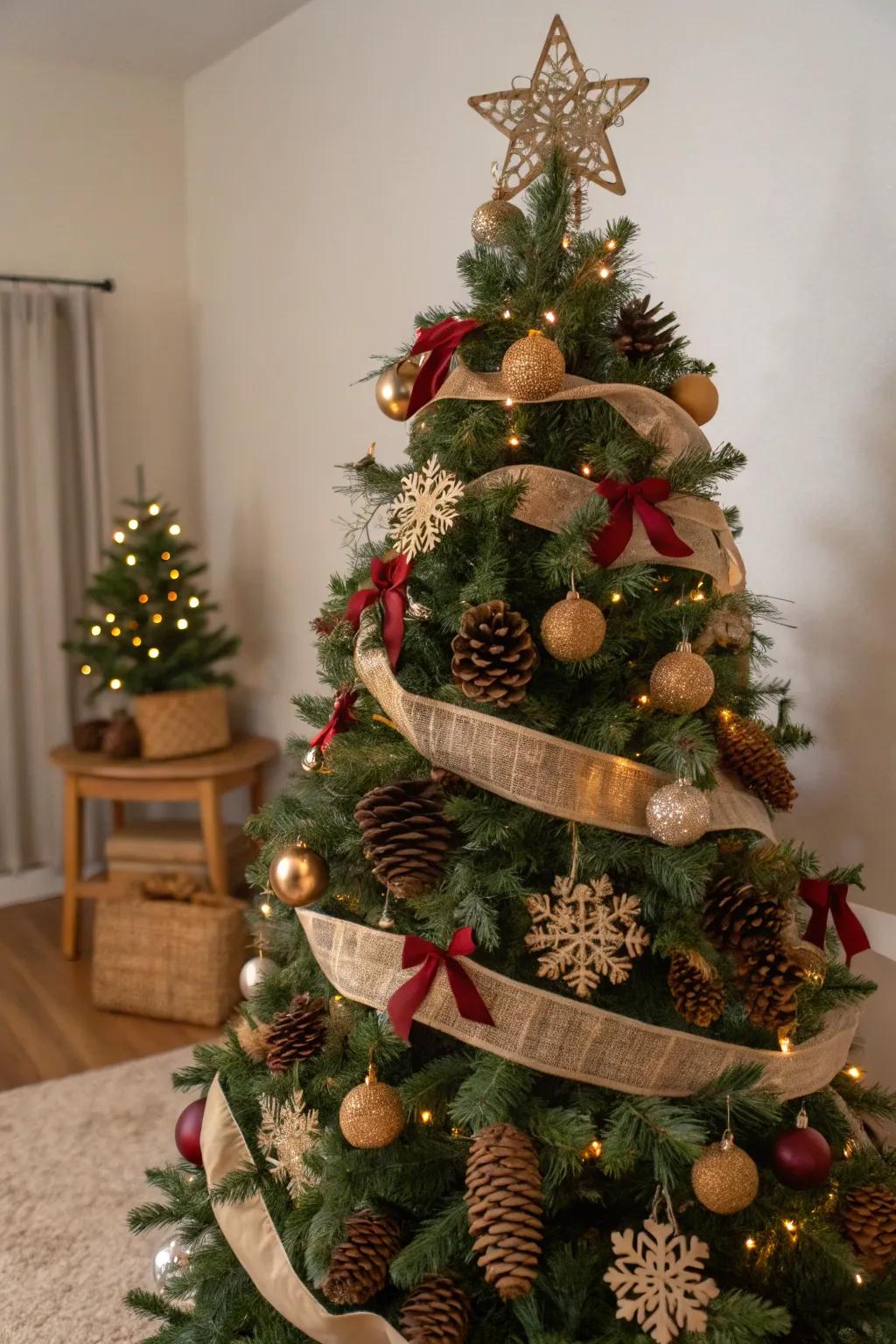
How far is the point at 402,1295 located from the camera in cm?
121

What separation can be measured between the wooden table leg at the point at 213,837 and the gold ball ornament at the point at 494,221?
6.96 ft

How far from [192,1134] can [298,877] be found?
20.7 inches

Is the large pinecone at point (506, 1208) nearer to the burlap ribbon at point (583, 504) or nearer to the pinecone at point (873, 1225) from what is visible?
the pinecone at point (873, 1225)

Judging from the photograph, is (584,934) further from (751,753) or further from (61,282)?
(61,282)

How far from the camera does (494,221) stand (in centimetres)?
131

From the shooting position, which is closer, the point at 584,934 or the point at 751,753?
the point at 584,934

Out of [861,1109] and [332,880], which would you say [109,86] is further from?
[861,1109]

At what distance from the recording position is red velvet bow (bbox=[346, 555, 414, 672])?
1.20 metres

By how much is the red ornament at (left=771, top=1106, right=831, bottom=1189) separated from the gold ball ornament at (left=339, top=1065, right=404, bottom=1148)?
395 mm

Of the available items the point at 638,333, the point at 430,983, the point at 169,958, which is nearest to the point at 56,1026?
the point at 169,958

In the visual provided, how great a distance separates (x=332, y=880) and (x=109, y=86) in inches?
131

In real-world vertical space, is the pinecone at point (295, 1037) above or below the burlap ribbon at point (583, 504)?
below

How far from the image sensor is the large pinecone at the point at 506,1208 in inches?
41.0

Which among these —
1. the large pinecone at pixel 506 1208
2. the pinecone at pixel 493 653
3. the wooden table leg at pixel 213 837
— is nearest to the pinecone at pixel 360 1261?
the large pinecone at pixel 506 1208
